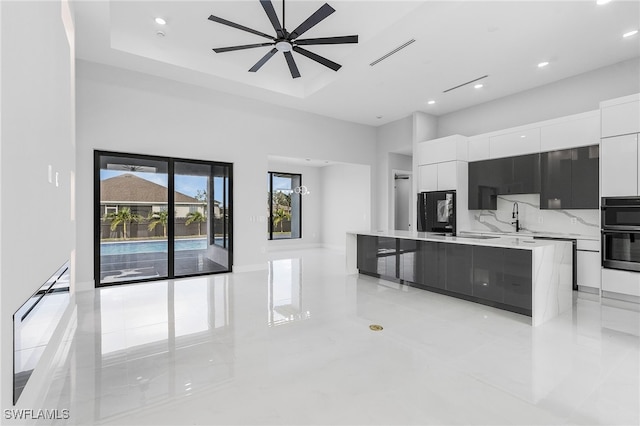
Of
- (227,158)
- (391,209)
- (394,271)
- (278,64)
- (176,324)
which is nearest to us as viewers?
(176,324)

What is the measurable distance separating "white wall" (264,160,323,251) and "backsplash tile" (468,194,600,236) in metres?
5.17

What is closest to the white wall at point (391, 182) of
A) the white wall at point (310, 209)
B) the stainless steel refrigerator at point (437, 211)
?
the stainless steel refrigerator at point (437, 211)

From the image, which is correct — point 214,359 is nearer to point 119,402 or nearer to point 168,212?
point 119,402

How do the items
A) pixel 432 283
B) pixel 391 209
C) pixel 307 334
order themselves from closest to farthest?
pixel 307 334 → pixel 432 283 → pixel 391 209

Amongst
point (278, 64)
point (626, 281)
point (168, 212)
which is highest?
point (278, 64)

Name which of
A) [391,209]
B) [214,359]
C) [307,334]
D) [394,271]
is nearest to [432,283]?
[394,271]

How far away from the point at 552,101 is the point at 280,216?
737cm

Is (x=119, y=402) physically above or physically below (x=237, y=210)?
below

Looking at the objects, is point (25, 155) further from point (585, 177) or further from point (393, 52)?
point (585, 177)

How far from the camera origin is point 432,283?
14.6ft

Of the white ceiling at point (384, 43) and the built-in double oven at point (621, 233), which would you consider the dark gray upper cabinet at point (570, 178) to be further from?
the white ceiling at point (384, 43)

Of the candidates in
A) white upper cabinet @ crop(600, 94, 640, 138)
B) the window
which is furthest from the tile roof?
white upper cabinet @ crop(600, 94, 640, 138)

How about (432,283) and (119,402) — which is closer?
(119,402)

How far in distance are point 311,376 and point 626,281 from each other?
4433 millimetres
